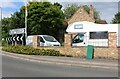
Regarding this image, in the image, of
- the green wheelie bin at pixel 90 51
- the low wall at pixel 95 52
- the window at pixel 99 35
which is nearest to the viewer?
the low wall at pixel 95 52

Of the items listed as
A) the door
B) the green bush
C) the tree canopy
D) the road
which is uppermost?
the tree canopy

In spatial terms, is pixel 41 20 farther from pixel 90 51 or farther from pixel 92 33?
pixel 90 51

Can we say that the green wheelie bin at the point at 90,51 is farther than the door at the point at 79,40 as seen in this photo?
No

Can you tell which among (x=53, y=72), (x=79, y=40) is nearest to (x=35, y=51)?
(x=79, y=40)

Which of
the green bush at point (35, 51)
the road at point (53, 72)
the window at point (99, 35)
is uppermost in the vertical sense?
the window at point (99, 35)

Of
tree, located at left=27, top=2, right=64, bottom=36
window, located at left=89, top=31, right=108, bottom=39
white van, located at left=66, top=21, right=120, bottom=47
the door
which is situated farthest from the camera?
tree, located at left=27, top=2, right=64, bottom=36

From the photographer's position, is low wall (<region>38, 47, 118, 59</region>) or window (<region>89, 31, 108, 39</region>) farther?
window (<region>89, 31, 108, 39</region>)

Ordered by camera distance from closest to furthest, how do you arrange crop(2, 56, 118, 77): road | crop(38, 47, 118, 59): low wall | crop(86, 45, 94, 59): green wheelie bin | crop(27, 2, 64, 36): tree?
crop(2, 56, 118, 77): road, crop(38, 47, 118, 59): low wall, crop(86, 45, 94, 59): green wheelie bin, crop(27, 2, 64, 36): tree

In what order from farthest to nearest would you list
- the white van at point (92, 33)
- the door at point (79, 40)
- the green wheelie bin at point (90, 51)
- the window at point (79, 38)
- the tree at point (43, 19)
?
the tree at point (43, 19) → the window at point (79, 38) → the door at point (79, 40) → the white van at point (92, 33) → the green wheelie bin at point (90, 51)

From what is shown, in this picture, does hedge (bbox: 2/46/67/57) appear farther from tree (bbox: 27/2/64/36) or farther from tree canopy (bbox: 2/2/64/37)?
tree canopy (bbox: 2/2/64/37)

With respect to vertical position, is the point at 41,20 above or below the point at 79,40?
above

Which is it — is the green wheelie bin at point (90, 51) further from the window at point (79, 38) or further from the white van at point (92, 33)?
the window at point (79, 38)

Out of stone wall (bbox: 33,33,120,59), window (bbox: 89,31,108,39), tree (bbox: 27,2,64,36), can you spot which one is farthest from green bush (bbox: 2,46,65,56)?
tree (bbox: 27,2,64,36)

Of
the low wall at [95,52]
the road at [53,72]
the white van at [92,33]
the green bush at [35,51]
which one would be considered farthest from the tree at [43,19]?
the road at [53,72]
